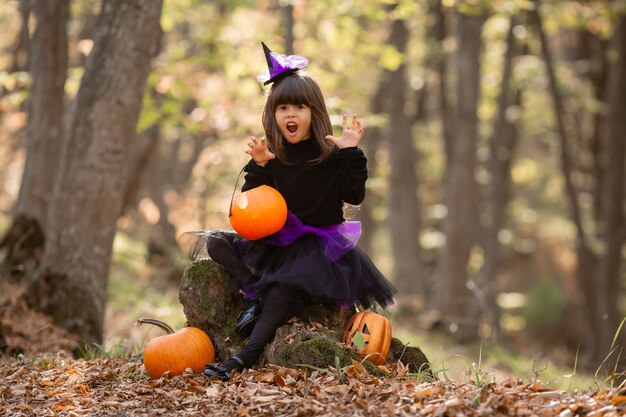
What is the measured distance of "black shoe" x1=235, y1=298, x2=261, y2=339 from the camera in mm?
5254

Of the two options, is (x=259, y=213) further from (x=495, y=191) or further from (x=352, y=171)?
(x=495, y=191)

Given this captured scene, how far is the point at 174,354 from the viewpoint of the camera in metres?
5.09

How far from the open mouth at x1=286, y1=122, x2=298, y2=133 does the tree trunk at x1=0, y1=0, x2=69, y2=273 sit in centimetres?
556

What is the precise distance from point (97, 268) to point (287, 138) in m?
2.99

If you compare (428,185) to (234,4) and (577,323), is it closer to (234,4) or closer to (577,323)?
(577,323)

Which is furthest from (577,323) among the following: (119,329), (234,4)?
(119,329)

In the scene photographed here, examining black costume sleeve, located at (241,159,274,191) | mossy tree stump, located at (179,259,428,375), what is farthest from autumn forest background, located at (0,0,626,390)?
black costume sleeve, located at (241,159,274,191)

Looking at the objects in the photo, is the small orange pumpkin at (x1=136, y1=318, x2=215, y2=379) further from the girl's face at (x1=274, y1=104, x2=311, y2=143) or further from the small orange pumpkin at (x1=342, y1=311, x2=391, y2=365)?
the girl's face at (x1=274, y1=104, x2=311, y2=143)

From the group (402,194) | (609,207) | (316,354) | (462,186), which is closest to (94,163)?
(316,354)

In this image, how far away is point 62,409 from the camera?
4.68 metres

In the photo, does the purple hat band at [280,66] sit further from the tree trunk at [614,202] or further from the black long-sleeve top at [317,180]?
the tree trunk at [614,202]

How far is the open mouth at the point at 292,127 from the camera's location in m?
5.36

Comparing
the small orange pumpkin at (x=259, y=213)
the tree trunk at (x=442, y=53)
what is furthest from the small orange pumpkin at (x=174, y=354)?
the tree trunk at (x=442, y=53)

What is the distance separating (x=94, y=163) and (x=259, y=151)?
2674 millimetres
